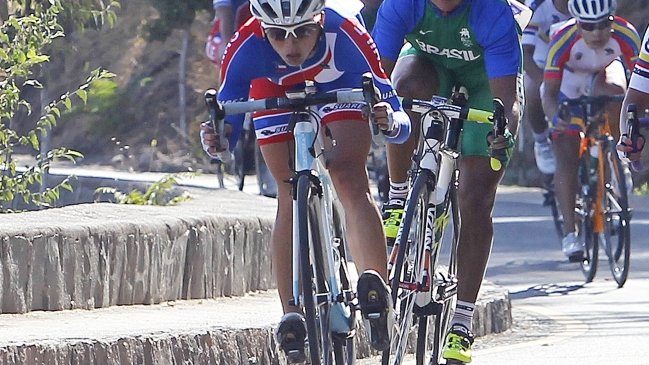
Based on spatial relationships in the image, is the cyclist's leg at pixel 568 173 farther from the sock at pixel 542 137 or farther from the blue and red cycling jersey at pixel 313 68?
the blue and red cycling jersey at pixel 313 68

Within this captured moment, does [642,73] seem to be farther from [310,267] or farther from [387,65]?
[310,267]

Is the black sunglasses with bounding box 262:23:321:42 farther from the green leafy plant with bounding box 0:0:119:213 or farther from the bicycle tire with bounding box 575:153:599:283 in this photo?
Answer: the bicycle tire with bounding box 575:153:599:283

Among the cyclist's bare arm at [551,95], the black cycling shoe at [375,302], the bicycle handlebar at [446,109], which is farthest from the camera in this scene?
the cyclist's bare arm at [551,95]

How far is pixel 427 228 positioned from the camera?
23.1 ft

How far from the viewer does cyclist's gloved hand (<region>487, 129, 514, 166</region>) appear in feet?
22.0

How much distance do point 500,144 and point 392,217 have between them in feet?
3.08

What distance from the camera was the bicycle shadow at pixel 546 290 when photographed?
1148 centimetres

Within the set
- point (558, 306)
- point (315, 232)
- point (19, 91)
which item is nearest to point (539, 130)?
point (558, 306)

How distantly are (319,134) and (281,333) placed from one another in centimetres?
81

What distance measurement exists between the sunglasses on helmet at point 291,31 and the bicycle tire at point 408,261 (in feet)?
2.56

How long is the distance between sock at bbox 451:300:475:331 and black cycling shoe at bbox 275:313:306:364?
1193mm

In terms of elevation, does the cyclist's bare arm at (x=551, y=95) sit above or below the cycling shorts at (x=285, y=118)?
above

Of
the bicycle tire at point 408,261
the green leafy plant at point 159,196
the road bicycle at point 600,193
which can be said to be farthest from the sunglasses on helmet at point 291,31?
the road bicycle at point 600,193

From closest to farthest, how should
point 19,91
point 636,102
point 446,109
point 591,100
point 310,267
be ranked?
point 310,267 → point 446,109 → point 636,102 → point 19,91 → point 591,100
